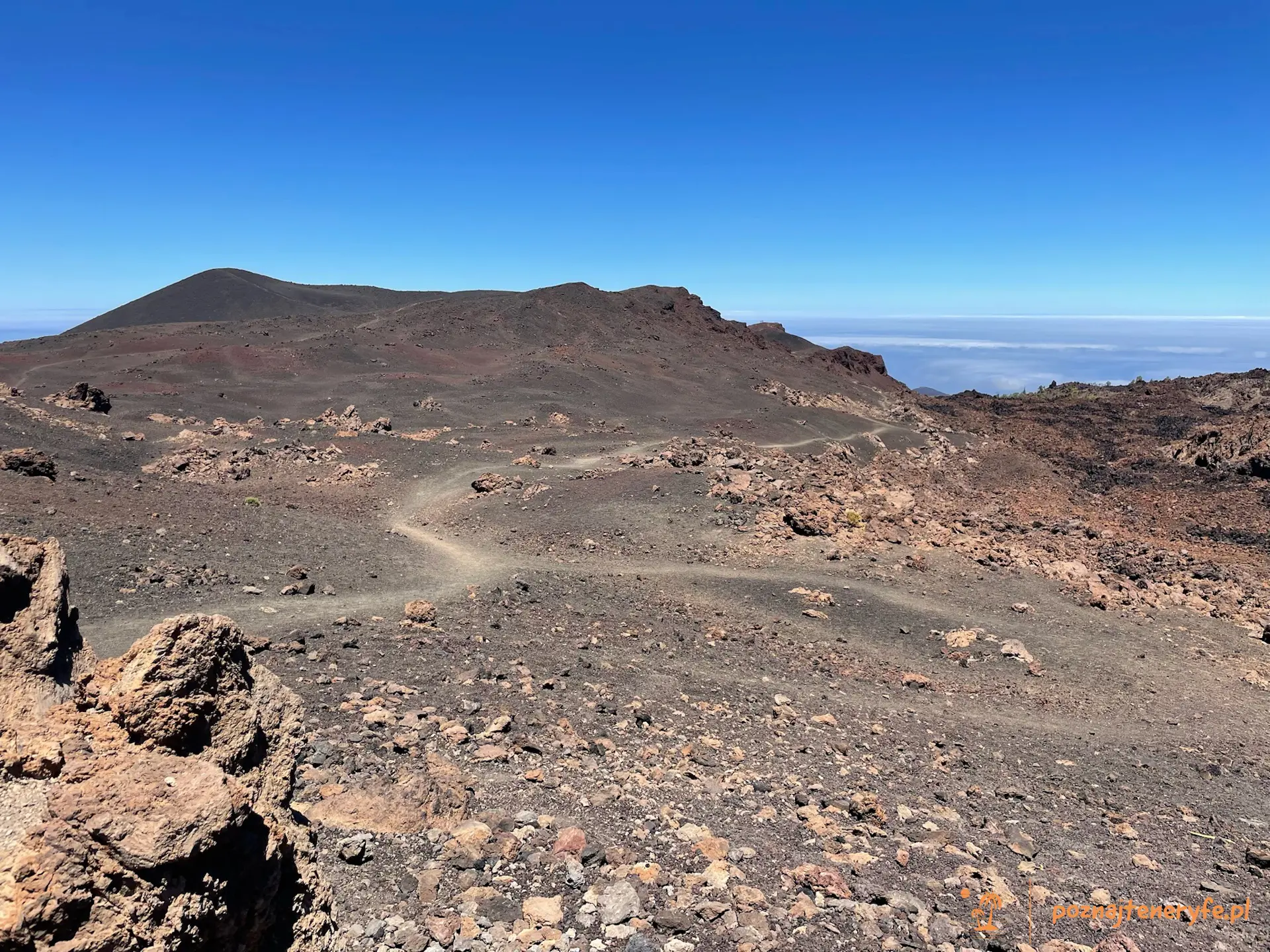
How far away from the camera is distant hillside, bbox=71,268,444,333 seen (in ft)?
249

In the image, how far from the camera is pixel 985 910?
5.63 m

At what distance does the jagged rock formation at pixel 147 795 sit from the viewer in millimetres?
2879

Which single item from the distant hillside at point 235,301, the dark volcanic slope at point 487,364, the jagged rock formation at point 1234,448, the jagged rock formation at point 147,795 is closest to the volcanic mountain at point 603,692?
the jagged rock formation at point 147,795

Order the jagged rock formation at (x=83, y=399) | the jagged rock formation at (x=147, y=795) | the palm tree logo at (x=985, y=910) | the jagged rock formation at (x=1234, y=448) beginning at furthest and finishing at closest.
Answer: the jagged rock formation at (x=83, y=399) < the jagged rock formation at (x=1234, y=448) < the palm tree logo at (x=985, y=910) < the jagged rock formation at (x=147, y=795)

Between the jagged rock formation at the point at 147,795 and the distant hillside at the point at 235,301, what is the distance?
7420 cm

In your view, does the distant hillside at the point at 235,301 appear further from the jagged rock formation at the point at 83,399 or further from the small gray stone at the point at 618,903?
the small gray stone at the point at 618,903

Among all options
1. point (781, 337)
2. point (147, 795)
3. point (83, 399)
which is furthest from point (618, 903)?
point (781, 337)

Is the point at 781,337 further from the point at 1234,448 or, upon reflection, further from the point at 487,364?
the point at 1234,448

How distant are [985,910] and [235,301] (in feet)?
294

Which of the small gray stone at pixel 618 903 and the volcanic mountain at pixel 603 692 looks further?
the small gray stone at pixel 618 903

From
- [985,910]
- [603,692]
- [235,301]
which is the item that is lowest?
[985,910]

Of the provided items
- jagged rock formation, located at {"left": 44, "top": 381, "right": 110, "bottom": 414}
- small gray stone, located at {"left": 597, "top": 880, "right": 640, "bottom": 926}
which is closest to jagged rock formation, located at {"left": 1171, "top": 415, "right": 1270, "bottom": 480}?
small gray stone, located at {"left": 597, "top": 880, "right": 640, "bottom": 926}

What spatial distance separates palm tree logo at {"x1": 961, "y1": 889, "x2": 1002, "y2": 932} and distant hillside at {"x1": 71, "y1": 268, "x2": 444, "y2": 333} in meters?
75.8

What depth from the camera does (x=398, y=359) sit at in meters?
45.3
